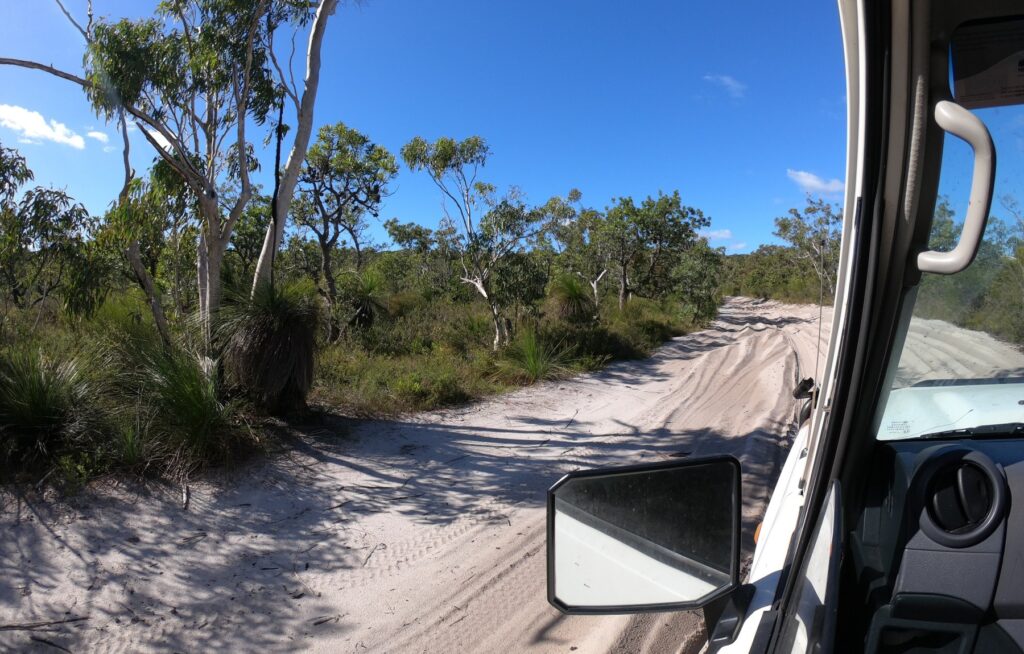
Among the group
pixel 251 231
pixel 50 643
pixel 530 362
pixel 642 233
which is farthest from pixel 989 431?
pixel 642 233

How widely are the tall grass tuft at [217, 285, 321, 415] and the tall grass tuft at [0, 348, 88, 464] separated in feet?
4.76

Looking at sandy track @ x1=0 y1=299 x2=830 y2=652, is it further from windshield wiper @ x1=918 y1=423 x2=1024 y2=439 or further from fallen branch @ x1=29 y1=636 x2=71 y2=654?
windshield wiper @ x1=918 y1=423 x2=1024 y2=439

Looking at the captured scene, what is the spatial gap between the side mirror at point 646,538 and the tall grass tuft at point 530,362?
8.85 meters

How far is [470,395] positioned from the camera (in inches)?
365

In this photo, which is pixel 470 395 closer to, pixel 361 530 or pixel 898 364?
pixel 361 530

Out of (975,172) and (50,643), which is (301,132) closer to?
(50,643)

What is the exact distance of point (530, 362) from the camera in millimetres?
10828

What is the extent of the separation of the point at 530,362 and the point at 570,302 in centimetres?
453

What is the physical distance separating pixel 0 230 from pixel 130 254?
1.42 meters

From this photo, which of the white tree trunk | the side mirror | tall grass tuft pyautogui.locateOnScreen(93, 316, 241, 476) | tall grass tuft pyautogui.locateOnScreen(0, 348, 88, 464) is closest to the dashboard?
the side mirror

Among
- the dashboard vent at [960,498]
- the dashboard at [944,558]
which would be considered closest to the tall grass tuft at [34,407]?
the dashboard at [944,558]

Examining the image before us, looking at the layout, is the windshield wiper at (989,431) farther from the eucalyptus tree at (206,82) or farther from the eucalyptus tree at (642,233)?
the eucalyptus tree at (642,233)

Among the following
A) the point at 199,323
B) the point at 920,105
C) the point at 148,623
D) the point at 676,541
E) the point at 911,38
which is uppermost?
the point at 911,38

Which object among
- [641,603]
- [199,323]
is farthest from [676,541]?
[199,323]
